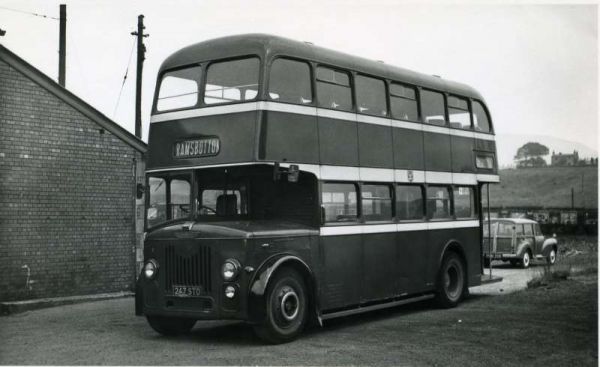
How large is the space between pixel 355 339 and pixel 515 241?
13.2m

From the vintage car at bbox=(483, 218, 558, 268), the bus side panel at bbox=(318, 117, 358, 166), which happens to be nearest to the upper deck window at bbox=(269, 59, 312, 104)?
the bus side panel at bbox=(318, 117, 358, 166)

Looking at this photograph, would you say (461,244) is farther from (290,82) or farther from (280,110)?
(280,110)

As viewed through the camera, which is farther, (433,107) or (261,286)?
(433,107)

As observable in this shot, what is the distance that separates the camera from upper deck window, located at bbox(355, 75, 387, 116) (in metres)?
10.5

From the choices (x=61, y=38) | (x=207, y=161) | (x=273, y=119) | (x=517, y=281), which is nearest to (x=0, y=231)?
(x=207, y=161)

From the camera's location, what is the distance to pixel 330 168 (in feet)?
32.1

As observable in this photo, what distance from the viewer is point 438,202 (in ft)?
40.4

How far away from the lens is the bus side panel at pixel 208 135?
874cm

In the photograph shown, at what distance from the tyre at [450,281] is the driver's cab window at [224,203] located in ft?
14.6

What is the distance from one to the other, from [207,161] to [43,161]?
4.78 metres

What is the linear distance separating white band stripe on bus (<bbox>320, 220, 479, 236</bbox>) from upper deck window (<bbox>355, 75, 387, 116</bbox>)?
5.53 feet

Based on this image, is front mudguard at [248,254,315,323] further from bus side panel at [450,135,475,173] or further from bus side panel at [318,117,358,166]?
bus side panel at [450,135,475,173]

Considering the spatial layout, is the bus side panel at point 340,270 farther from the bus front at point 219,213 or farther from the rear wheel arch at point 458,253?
the rear wheel arch at point 458,253

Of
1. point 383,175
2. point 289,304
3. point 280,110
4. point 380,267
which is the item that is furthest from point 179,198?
point 380,267
